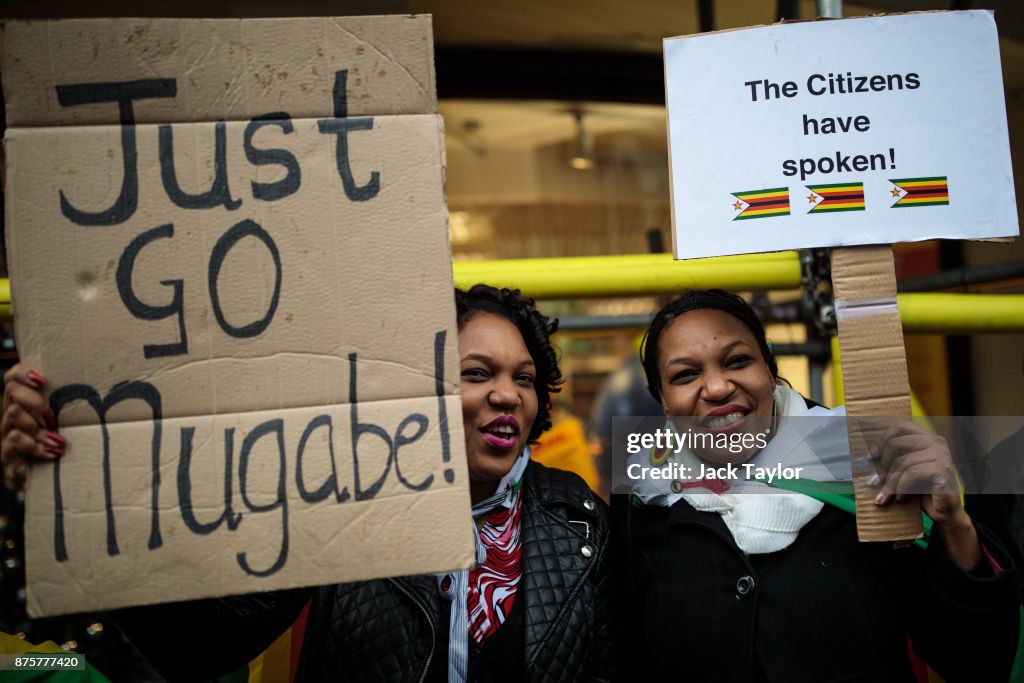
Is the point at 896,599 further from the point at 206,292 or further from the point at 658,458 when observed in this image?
the point at 206,292

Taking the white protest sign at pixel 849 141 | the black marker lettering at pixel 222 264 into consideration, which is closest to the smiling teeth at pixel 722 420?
the white protest sign at pixel 849 141

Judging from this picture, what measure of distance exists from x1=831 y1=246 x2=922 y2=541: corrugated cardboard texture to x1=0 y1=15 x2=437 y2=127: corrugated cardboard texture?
875 mm

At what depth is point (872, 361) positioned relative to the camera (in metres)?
1.49

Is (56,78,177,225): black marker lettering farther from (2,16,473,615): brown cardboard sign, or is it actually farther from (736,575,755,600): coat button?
(736,575,755,600): coat button

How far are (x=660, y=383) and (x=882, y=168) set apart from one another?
0.75 m

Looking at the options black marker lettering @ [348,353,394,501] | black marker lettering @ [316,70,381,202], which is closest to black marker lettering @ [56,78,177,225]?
black marker lettering @ [316,70,381,202]

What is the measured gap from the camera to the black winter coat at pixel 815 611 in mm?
1517

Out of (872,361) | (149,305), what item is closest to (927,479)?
(872,361)

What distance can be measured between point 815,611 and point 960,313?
110cm

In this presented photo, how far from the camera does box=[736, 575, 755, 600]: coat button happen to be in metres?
1.65

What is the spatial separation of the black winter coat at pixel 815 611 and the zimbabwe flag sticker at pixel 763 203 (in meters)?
0.68

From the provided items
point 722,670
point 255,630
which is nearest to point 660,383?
point 722,670

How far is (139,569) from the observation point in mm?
1225

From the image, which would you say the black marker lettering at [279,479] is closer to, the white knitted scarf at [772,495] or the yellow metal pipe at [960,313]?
the white knitted scarf at [772,495]
